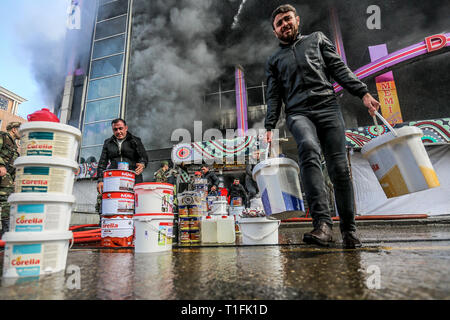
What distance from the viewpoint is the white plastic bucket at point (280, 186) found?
1875 mm

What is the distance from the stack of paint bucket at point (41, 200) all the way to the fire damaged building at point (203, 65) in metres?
9.11

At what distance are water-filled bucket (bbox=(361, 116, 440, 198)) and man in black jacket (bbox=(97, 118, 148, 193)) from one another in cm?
306

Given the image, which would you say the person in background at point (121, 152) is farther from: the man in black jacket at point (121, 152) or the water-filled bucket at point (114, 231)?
the water-filled bucket at point (114, 231)

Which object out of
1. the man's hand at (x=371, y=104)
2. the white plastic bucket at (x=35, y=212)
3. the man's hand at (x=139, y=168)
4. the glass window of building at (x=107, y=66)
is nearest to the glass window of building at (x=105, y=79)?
the glass window of building at (x=107, y=66)

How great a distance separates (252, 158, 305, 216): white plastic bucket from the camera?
188 centimetres

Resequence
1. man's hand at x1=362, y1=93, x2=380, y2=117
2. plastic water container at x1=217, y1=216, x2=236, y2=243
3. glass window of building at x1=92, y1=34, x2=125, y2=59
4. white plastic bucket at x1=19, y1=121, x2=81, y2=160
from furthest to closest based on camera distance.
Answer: glass window of building at x1=92, y1=34, x2=125, y2=59
plastic water container at x1=217, y1=216, x2=236, y2=243
man's hand at x1=362, y1=93, x2=380, y2=117
white plastic bucket at x1=19, y1=121, x2=81, y2=160

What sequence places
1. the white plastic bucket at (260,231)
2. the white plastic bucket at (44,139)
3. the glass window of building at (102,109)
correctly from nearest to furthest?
the white plastic bucket at (44,139) → the white plastic bucket at (260,231) → the glass window of building at (102,109)

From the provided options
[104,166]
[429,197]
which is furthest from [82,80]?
[429,197]

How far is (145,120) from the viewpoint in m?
14.3

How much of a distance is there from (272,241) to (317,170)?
3.54ft

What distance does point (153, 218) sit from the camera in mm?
2211

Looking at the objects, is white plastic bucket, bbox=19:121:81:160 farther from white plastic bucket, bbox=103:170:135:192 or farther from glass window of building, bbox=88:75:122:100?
glass window of building, bbox=88:75:122:100

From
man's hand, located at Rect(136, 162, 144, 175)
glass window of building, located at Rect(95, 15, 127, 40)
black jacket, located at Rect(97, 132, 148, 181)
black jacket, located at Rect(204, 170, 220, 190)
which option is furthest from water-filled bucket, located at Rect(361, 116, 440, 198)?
glass window of building, located at Rect(95, 15, 127, 40)

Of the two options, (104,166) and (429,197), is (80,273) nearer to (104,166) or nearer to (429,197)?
(104,166)
